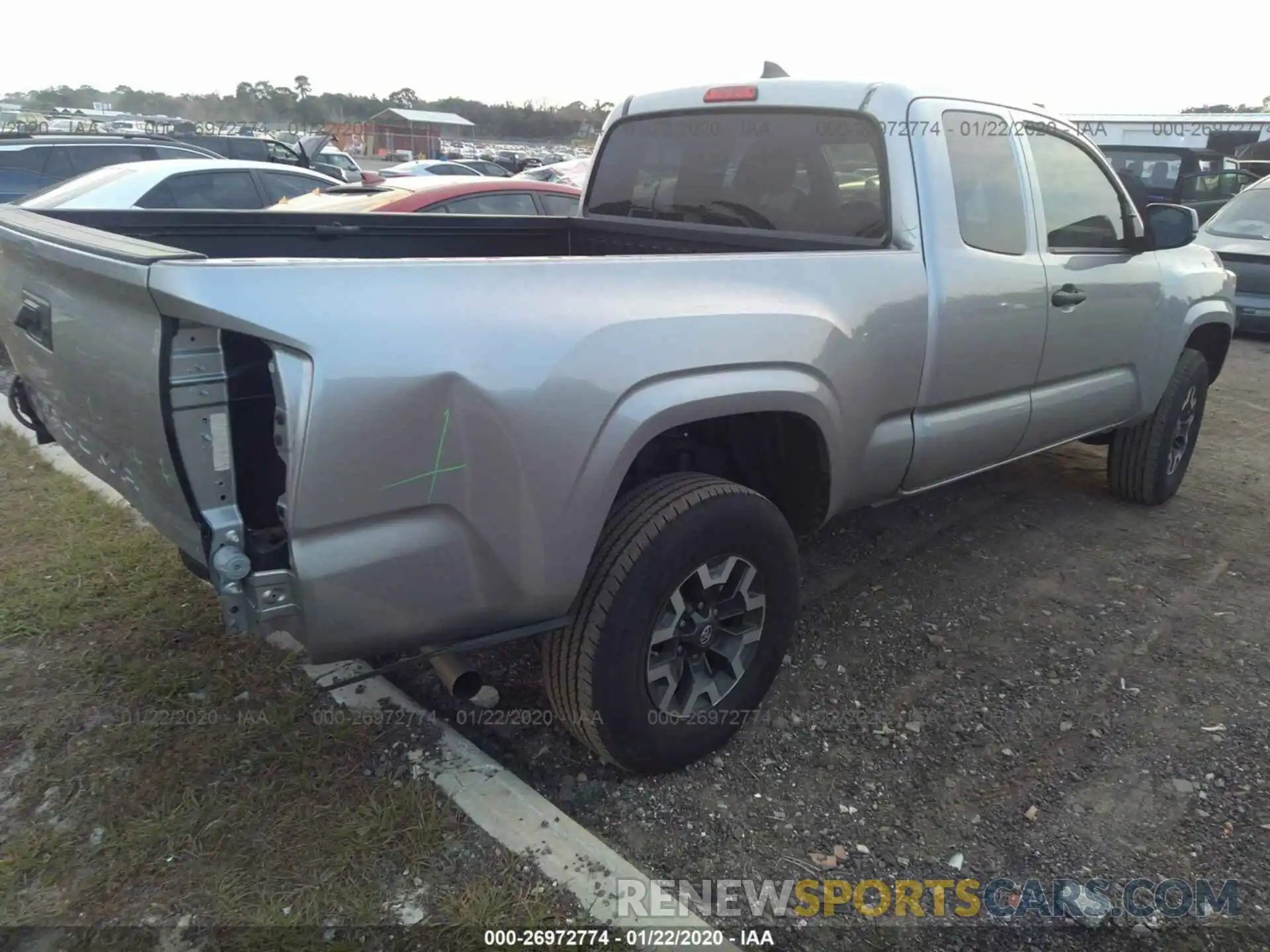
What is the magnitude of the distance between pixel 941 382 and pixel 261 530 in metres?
2.27

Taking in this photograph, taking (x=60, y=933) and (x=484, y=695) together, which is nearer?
(x=60, y=933)

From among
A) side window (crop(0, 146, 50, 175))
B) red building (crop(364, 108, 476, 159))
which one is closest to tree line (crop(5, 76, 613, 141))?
red building (crop(364, 108, 476, 159))

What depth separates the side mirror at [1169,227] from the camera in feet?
13.3

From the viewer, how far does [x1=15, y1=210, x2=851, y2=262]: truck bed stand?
318cm

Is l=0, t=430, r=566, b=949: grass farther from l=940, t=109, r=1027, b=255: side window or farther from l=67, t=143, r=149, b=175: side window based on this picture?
l=67, t=143, r=149, b=175: side window

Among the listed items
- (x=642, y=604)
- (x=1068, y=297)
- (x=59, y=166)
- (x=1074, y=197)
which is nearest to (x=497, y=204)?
(x=1074, y=197)

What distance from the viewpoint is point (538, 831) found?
2.36 m

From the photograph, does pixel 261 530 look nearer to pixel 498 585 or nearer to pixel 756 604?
pixel 498 585

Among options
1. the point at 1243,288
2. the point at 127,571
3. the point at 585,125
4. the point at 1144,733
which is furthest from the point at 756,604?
the point at 585,125

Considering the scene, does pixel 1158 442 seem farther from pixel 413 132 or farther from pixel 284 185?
pixel 413 132

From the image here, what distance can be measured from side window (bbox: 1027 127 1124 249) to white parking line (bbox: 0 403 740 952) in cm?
290

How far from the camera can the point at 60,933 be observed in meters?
2.09

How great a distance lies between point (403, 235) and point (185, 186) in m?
4.93

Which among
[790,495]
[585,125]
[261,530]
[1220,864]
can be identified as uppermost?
[585,125]
